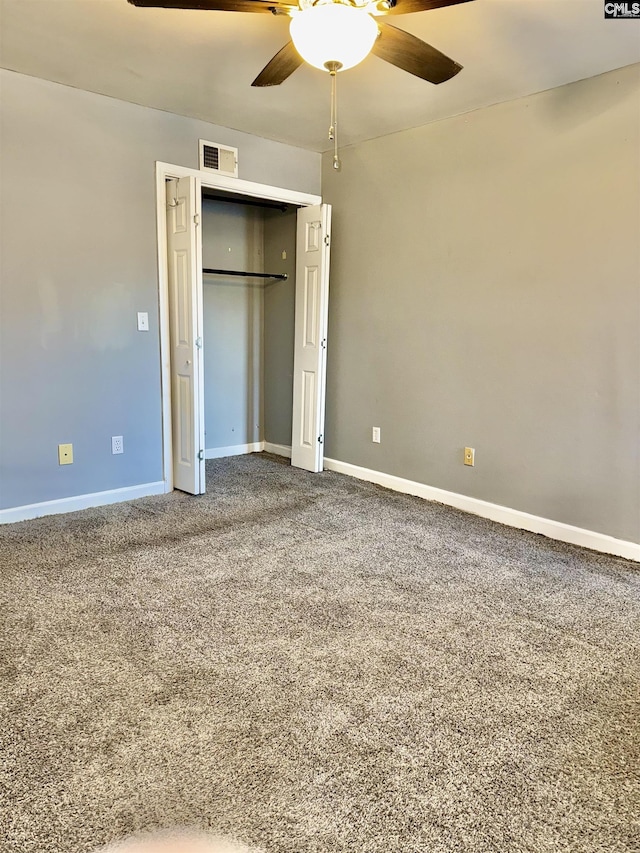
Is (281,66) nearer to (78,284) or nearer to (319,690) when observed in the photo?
(78,284)

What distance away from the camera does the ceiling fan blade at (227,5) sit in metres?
1.82

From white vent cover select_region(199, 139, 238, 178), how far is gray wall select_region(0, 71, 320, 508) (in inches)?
2.4

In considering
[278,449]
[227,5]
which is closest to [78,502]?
[278,449]

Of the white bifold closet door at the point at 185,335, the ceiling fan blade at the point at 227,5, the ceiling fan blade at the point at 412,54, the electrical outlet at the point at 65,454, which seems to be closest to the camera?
the ceiling fan blade at the point at 227,5

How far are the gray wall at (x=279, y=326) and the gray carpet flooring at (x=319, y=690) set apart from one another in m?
2.06

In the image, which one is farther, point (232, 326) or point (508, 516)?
point (232, 326)

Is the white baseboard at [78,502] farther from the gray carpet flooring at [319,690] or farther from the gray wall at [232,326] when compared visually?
the gray wall at [232,326]

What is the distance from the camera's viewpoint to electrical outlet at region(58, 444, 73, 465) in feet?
11.4

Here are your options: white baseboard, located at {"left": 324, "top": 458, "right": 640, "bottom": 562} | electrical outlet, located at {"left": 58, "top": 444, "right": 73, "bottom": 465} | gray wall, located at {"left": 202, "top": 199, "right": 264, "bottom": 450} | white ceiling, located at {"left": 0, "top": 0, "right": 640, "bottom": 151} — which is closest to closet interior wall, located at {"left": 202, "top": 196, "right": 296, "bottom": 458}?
gray wall, located at {"left": 202, "top": 199, "right": 264, "bottom": 450}

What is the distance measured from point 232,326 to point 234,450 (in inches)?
43.7

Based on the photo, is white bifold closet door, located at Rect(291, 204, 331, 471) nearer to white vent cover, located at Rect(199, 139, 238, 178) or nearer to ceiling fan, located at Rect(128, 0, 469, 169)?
white vent cover, located at Rect(199, 139, 238, 178)

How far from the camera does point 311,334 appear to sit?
14.8 feet

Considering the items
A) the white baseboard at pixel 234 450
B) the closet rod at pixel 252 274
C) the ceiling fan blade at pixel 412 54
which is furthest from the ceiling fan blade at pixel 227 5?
the white baseboard at pixel 234 450

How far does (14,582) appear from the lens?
2.59 metres
